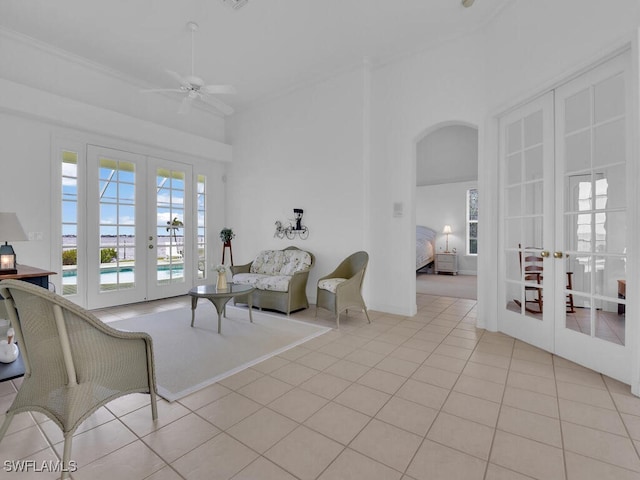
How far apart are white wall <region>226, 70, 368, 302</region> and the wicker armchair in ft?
11.1

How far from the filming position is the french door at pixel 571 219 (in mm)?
2410

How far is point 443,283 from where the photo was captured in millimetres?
7145

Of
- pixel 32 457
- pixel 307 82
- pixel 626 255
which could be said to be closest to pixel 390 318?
pixel 626 255

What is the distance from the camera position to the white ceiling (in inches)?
132

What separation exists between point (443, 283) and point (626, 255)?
4.95 m

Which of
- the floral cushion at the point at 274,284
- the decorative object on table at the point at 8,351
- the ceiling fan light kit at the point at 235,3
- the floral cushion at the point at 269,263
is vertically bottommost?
Result: the decorative object on table at the point at 8,351

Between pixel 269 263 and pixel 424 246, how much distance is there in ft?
15.3

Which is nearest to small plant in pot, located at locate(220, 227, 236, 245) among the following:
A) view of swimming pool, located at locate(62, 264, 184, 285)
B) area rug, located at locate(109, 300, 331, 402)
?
view of swimming pool, located at locate(62, 264, 184, 285)

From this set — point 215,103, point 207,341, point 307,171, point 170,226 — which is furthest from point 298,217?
point 207,341

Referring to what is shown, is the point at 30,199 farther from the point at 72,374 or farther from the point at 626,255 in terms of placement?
the point at 626,255

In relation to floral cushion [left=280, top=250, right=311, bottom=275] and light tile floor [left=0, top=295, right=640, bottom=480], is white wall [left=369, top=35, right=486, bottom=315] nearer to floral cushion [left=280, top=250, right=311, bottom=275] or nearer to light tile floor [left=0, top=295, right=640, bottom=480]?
floral cushion [left=280, top=250, right=311, bottom=275]

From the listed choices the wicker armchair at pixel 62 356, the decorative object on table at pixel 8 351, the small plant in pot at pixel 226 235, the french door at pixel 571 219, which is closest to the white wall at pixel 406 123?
the french door at pixel 571 219

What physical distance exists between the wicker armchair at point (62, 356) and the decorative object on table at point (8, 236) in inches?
82.3

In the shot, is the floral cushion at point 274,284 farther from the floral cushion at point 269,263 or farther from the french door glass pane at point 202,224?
the french door glass pane at point 202,224
